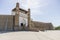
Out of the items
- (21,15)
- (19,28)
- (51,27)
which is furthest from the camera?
(51,27)

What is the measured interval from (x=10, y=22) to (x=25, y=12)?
3684 millimetres

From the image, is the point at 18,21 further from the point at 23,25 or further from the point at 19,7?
the point at 19,7

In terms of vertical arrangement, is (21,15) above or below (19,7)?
below

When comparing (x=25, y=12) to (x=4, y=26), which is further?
(x=25, y=12)

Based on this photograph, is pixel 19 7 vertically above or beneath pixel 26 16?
above

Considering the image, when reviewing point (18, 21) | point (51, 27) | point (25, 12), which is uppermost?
point (25, 12)

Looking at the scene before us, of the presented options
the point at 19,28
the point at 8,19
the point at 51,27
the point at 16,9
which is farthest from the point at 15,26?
the point at 51,27

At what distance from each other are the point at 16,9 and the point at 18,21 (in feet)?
7.44

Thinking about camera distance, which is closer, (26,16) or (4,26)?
(4,26)

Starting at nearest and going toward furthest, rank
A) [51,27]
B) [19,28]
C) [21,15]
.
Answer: [19,28], [21,15], [51,27]

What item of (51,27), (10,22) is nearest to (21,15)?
(10,22)

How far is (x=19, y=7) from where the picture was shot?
20.1 metres

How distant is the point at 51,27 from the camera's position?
28594 millimetres

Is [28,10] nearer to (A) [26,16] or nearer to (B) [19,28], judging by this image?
(A) [26,16]
